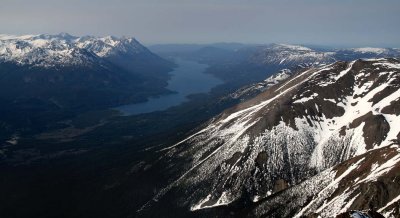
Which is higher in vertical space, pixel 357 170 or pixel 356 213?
pixel 356 213

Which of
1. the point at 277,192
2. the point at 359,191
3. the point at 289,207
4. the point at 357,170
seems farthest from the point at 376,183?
the point at 277,192

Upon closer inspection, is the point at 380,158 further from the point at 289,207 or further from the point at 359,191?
the point at 289,207

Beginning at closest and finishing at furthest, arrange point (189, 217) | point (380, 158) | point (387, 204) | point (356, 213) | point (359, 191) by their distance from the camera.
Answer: point (356, 213) < point (387, 204) < point (359, 191) < point (380, 158) < point (189, 217)

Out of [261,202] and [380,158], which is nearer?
[380,158]

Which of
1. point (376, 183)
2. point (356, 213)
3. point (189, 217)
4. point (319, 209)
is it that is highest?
point (356, 213)

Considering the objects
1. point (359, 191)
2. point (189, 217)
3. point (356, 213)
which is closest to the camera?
point (356, 213)

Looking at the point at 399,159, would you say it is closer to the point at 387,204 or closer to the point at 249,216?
the point at 387,204

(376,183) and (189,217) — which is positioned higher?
(376,183)

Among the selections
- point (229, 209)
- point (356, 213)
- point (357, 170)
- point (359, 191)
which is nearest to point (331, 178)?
point (357, 170)

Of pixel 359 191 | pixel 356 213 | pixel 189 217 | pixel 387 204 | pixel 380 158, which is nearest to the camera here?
pixel 356 213
